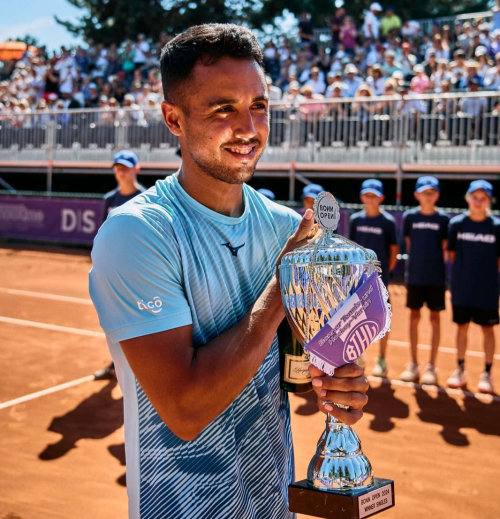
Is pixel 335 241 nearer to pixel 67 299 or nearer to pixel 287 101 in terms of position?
pixel 67 299

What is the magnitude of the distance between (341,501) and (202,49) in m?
1.26

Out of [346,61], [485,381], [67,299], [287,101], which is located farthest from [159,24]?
[485,381]

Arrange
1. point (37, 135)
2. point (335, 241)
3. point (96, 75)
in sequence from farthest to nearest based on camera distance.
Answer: point (96, 75), point (37, 135), point (335, 241)

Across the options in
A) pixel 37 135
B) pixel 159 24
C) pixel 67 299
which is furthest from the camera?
pixel 159 24

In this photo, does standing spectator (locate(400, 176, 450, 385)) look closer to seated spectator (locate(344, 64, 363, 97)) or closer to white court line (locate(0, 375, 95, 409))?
white court line (locate(0, 375, 95, 409))

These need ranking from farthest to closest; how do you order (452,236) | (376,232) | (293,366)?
(376,232)
(452,236)
(293,366)

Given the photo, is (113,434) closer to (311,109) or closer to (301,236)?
(301,236)

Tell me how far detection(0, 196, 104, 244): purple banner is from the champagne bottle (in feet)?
58.0

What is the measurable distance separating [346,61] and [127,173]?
12.8 meters

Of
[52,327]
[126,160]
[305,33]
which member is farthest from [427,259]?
[305,33]

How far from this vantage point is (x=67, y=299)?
41.9 feet

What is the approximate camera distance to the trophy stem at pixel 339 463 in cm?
182

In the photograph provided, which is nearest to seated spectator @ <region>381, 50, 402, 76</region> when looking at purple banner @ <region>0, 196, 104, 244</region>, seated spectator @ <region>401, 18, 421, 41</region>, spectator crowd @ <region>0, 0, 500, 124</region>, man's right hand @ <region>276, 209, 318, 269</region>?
spectator crowd @ <region>0, 0, 500, 124</region>

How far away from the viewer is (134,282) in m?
1.82
